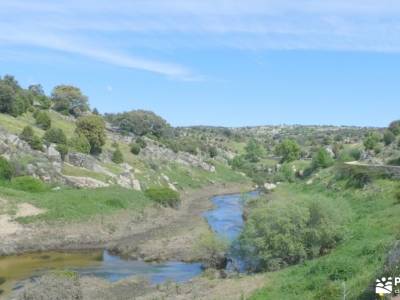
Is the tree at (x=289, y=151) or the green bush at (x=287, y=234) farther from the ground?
the tree at (x=289, y=151)

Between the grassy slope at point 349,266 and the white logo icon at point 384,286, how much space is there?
2.76 metres

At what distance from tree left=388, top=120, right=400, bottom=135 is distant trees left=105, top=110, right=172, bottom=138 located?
55733 millimetres

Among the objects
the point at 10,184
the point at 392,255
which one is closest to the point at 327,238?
the point at 392,255

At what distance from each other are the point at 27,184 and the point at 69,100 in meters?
57.3

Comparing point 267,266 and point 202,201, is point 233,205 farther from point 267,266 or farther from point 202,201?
point 267,266

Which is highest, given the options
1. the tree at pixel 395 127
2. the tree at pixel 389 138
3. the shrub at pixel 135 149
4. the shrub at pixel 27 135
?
the tree at pixel 395 127

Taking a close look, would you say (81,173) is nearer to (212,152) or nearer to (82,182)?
(82,182)

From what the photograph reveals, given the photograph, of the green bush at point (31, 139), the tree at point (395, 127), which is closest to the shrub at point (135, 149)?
the green bush at point (31, 139)

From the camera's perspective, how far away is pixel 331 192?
3056 inches

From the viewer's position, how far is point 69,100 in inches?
5054

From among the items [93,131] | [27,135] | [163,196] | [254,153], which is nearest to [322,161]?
[163,196]

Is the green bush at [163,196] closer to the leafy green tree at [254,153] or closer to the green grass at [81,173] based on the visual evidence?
the green grass at [81,173]

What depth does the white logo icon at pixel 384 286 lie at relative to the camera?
20.1m

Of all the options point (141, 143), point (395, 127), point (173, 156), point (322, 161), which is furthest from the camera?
point (173, 156)
